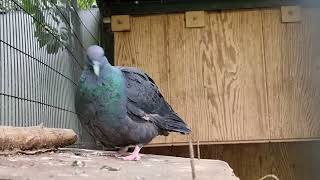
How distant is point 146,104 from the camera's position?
9.50 feet

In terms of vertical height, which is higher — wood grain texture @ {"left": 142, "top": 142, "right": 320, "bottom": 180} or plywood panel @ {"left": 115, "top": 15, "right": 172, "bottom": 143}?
plywood panel @ {"left": 115, "top": 15, "right": 172, "bottom": 143}

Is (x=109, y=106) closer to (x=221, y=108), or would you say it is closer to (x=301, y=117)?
(x=221, y=108)

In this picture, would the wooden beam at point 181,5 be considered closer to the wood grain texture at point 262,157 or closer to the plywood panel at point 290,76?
the plywood panel at point 290,76

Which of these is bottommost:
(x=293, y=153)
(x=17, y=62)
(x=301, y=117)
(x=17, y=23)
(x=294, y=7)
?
(x=293, y=153)

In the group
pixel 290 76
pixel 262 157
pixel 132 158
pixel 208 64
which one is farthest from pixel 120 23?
pixel 132 158

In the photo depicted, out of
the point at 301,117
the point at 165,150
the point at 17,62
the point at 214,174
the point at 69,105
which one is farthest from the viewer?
the point at 165,150

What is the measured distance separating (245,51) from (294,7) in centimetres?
49

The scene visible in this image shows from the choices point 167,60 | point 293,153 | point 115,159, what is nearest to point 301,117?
point 293,153

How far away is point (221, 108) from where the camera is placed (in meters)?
3.98

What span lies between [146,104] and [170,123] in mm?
271

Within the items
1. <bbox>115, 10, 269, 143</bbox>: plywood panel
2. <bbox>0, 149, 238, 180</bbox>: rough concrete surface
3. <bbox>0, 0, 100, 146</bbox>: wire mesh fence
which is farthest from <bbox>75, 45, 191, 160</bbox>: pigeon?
<bbox>115, 10, 269, 143</bbox>: plywood panel

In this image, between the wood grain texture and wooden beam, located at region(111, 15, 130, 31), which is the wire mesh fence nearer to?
wooden beam, located at region(111, 15, 130, 31)

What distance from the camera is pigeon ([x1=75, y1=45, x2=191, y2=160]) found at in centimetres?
264

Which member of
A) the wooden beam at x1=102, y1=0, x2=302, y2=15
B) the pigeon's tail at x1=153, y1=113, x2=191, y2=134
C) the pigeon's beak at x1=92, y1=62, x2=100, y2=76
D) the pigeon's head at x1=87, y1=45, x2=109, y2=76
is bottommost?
the pigeon's tail at x1=153, y1=113, x2=191, y2=134
